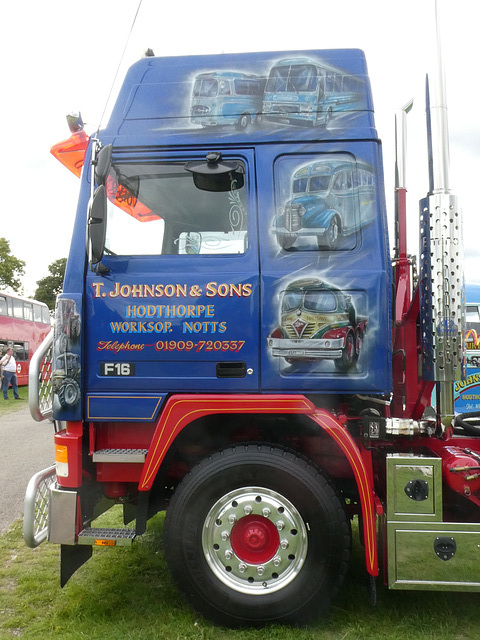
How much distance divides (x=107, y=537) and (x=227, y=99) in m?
2.79

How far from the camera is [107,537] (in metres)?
3.25

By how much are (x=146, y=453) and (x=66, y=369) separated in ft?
2.31

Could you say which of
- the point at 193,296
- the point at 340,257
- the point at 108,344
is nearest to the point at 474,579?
the point at 340,257

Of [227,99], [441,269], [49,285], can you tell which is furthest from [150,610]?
[49,285]

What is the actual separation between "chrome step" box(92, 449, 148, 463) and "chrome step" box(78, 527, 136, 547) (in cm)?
44

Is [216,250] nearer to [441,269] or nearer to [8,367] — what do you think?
[441,269]

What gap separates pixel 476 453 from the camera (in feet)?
11.4

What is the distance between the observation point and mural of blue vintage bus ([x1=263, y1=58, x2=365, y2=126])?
3.38 meters

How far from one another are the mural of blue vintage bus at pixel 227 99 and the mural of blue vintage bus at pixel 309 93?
0.27ft

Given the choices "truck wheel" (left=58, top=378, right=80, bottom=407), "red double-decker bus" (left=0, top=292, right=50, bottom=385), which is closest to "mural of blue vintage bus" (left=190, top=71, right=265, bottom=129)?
"truck wheel" (left=58, top=378, right=80, bottom=407)

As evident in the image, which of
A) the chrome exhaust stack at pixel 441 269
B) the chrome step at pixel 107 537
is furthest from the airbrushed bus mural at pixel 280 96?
the chrome step at pixel 107 537

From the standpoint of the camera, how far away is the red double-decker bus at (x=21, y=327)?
2227cm

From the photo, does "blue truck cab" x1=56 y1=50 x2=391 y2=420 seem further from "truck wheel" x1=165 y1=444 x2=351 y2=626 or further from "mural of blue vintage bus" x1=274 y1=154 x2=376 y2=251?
"truck wheel" x1=165 y1=444 x2=351 y2=626

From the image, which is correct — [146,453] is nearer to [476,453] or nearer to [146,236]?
[146,236]
